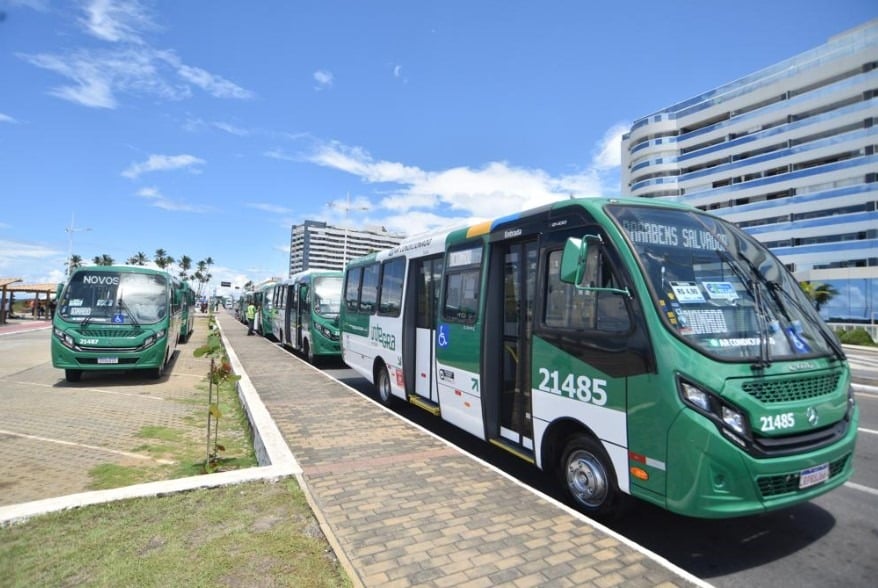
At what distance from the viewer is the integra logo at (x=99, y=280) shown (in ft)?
36.7

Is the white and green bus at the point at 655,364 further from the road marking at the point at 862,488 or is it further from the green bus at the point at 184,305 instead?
the green bus at the point at 184,305

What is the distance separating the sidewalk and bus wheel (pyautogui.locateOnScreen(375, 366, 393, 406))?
235cm

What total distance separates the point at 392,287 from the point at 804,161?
5952cm

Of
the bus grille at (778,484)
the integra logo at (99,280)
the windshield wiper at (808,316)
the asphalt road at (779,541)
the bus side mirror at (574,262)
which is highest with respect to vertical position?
the integra logo at (99,280)

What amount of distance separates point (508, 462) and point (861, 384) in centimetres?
1100

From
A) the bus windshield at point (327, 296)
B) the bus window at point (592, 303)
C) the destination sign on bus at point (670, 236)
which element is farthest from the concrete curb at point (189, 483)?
the bus windshield at point (327, 296)

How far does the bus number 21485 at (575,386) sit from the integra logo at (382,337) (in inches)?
164

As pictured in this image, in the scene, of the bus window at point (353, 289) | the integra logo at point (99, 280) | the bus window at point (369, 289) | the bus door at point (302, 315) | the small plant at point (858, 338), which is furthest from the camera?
the small plant at point (858, 338)

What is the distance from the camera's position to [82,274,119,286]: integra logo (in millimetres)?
11172

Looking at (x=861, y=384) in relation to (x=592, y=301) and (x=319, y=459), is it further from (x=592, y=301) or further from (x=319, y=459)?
(x=319, y=459)

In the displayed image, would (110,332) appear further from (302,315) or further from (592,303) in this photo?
(592,303)

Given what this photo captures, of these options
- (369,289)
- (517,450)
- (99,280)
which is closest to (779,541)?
(517,450)

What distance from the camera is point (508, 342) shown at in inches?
225

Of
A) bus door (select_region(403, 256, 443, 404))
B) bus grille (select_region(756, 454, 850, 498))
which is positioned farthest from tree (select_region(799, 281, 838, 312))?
bus grille (select_region(756, 454, 850, 498))
